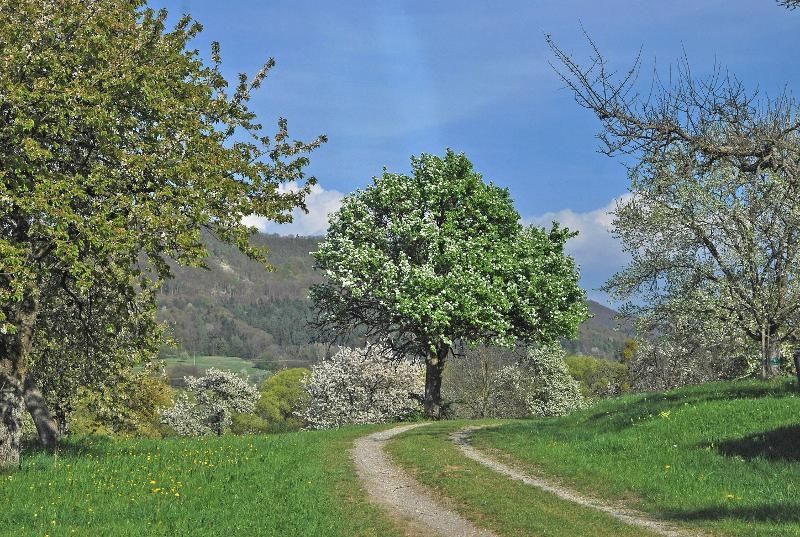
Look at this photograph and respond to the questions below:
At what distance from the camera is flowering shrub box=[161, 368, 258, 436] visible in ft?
295

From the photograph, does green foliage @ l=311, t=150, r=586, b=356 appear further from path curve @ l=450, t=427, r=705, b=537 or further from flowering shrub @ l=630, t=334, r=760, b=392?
path curve @ l=450, t=427, r=705, b=537

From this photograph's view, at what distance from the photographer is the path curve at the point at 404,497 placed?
47.9 ft

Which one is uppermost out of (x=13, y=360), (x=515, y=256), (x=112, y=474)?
(x=515, y=256)

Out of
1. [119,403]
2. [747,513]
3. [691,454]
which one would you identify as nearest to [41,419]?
[119,403]

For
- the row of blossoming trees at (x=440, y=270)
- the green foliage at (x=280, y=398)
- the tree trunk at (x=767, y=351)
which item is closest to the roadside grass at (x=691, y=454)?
the tree trunk at (x=767, y=351)

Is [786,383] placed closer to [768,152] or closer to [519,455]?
[519,455]

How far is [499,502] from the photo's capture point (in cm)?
1634

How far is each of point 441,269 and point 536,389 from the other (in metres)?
50.8

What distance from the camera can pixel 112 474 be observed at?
19359 millimetres

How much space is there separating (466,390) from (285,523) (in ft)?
226

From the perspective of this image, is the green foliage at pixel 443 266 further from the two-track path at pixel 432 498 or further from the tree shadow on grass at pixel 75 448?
the tree shadow on grass at pixel 75 448

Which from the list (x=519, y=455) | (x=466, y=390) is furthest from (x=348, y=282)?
(x=466, y=390)

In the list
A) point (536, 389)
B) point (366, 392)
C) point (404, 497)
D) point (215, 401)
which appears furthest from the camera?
point (215, 401)

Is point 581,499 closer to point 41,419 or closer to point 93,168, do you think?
point 93,168
